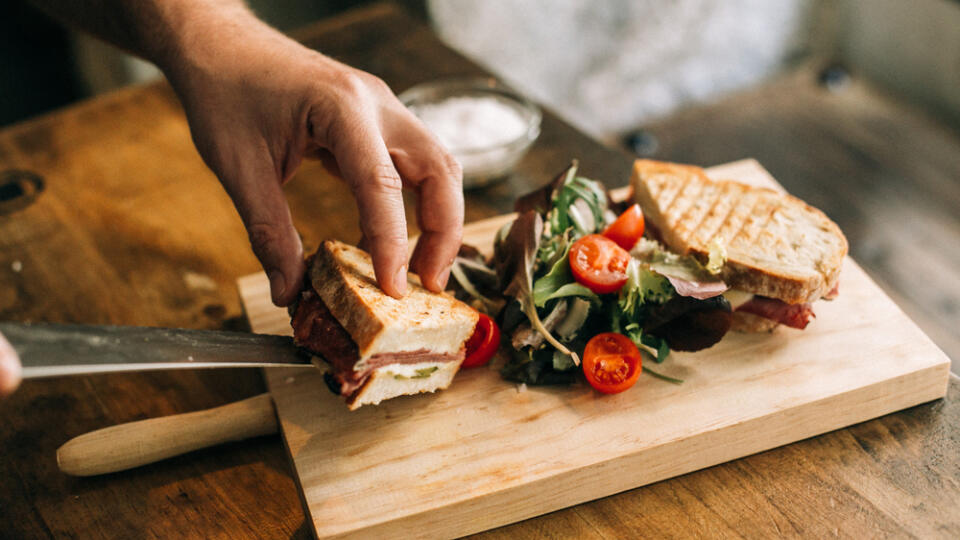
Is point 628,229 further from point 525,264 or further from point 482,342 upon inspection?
point 482,342

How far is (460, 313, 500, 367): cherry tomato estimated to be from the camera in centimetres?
229

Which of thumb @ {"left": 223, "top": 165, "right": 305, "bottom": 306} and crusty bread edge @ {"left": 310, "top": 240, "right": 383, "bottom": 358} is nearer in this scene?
crusty bread edge @ {"left": 310, "top": 240, "right": 383, "bottom": 358}

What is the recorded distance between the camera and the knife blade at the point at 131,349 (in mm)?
1559

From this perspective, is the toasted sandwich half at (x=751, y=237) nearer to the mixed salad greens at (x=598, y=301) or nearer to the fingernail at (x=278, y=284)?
the mixed salad greens at (x=598, y=301)

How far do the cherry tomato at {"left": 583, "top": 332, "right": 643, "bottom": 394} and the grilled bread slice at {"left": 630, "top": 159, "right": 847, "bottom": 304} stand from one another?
0.38 m

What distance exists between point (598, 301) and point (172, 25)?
158 centimetres

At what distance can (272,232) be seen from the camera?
2.21 meters

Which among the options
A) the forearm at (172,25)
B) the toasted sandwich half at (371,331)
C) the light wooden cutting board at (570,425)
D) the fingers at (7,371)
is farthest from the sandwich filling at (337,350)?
the forearm at (172,25)

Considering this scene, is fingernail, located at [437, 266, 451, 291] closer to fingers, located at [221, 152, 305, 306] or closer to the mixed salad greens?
the mixed salad greens

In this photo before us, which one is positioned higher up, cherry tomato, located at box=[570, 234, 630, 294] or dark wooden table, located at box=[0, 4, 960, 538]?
cherry tomato, located at box=[570, 234, 630, 294]

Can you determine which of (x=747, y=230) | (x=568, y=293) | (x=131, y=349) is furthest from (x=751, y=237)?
(x=131, y=349)

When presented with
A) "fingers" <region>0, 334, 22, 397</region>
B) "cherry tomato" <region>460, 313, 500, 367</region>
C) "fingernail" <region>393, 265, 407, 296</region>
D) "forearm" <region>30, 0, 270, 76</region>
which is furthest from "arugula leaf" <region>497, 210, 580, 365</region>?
"fingers" <region>0, 334, 22, 397</region>

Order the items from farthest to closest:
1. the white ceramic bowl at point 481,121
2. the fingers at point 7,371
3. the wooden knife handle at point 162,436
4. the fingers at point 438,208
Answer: the white ceramic bowl at point 481,121, the fingers at point 438,208, the wooden knife handle at point 162,436, the fingers at point 7,371

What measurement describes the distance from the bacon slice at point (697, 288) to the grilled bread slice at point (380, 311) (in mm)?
581
